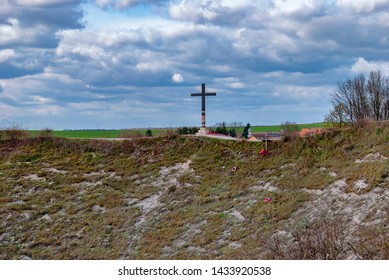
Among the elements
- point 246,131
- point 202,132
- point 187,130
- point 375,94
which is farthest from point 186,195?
point 375,94

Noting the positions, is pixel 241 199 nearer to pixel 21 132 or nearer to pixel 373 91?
pixel 21 132

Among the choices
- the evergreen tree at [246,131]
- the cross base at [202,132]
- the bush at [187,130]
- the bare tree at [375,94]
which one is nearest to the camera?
the cross base at [202,132]

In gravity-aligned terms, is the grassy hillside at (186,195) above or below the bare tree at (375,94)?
below

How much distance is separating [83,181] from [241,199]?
30.7 feet

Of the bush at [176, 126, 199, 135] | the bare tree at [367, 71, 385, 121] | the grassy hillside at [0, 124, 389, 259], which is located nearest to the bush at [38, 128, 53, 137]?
the grassy hillside at [0, 124, 389, 259]

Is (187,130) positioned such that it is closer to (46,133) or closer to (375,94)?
(46,133)

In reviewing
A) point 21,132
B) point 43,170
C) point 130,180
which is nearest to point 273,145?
point 130,180

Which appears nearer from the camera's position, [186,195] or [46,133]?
[186,195]

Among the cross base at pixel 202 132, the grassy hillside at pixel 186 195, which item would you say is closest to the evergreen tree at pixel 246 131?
the cross base at pixel 202 132

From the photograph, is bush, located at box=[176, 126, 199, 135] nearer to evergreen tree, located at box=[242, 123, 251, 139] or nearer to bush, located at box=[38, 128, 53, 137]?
evergreen tree, located at box=[242, 123, 251, 139]

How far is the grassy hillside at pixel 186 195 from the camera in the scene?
2112 cm

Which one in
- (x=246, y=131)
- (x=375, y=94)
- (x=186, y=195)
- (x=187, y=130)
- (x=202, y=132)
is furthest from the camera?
(x=375, y=94)

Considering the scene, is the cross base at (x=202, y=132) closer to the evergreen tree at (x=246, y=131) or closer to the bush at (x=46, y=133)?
the evergreen tree at (x=246, y=131)

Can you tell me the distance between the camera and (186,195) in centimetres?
2559
